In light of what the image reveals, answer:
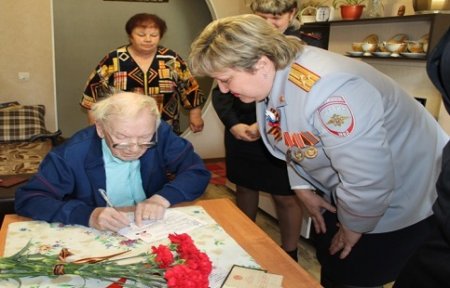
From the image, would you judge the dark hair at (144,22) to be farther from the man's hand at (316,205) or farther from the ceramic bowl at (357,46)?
the man's hand at (316,205)

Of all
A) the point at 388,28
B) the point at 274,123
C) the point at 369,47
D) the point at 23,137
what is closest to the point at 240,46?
the point at 274,123

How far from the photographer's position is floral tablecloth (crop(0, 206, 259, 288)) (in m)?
1.05

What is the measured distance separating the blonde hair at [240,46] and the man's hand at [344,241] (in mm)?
542

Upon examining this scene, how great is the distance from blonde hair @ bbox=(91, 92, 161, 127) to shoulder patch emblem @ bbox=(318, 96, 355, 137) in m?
0.61

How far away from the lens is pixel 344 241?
53.8 inches

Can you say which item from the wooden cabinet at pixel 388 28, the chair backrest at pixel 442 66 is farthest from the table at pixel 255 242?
the wooden cabinet at pixel 388 28

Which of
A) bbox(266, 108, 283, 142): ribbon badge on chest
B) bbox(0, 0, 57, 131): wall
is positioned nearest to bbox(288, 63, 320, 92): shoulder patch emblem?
bbox(266, 108, 283, 142): ribbon badge on chest

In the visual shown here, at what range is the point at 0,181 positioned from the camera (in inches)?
109

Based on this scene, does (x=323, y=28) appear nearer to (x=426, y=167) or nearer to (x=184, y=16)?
(x=426, y=167)

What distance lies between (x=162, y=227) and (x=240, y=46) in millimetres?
586

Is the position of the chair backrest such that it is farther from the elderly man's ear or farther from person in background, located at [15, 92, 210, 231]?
the elderly man's ear

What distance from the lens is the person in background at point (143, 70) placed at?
2.61 m

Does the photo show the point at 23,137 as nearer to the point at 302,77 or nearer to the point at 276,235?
the point at 276,235

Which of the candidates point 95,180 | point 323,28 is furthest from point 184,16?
point 95,180
